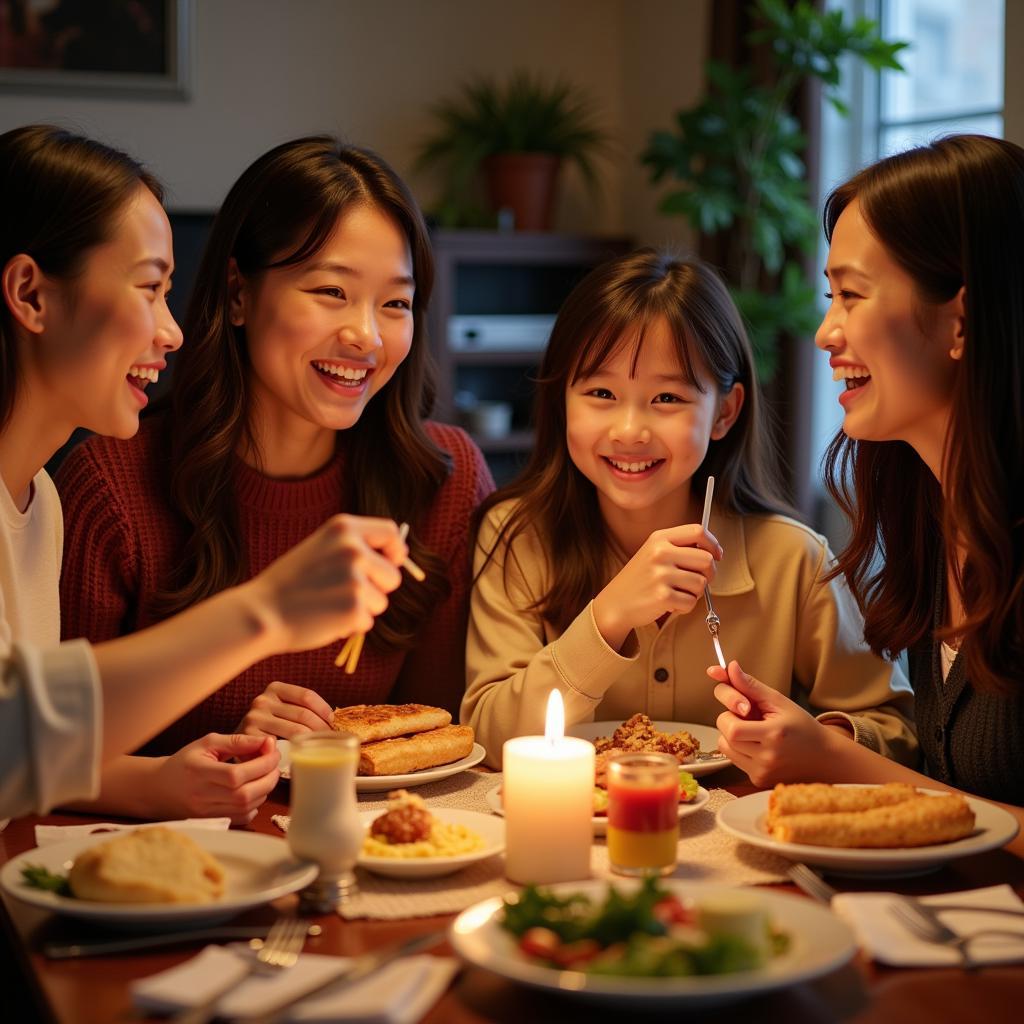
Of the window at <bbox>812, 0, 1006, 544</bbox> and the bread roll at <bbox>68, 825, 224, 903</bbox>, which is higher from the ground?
the window at <bbox>812, 0, 1006, 544</bbox>

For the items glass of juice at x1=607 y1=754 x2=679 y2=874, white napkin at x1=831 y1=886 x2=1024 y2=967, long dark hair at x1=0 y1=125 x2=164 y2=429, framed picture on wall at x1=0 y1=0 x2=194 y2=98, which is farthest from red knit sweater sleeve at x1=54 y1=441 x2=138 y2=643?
framed picture on wall at x1=0 y1=0 x2=194 y2=98

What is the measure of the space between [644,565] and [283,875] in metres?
0.79

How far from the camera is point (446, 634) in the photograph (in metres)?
2.43

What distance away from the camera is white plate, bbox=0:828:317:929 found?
4.21 feet

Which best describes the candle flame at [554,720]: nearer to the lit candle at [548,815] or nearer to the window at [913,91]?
the lit candle at [548,815]

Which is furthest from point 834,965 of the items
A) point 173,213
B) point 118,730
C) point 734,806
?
point 173,213

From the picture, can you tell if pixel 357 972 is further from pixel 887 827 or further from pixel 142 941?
pixel 887 827

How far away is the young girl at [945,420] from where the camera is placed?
177 cm

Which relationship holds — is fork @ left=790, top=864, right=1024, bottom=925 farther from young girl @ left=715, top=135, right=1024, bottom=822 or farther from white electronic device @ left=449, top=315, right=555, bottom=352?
white electronic device @ left=449, top=315, right=555, bottom=352

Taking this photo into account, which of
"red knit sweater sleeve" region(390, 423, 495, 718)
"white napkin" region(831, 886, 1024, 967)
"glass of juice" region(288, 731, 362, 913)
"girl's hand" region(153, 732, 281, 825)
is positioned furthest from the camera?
"red knit sweater sleeve" region(390, 423, 495, 718)

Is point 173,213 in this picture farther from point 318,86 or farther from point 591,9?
point 591,9

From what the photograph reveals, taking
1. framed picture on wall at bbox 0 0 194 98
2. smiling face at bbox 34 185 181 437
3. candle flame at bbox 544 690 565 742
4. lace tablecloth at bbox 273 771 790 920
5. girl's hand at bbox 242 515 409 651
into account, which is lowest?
lace tablecloth at bbox 273 771 790 920

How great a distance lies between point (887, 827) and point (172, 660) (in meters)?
0.78

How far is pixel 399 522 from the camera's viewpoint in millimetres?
2406
